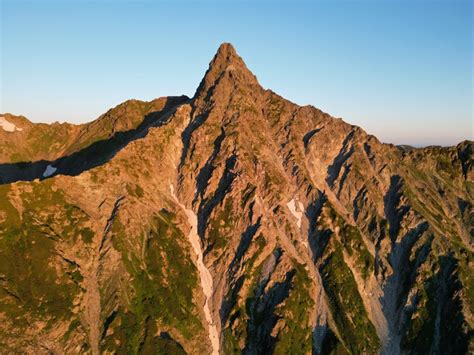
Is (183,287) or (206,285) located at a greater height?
(206,285)

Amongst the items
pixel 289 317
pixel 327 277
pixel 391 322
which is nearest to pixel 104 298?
pixel 289 317

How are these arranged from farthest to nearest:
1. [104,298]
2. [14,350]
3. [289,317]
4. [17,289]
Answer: [289,317]
[104,298]
[17,289]
[14,350]

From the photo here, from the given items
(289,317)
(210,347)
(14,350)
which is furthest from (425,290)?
(14,350)

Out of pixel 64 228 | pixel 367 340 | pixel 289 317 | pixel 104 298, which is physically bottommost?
pixel 367 340

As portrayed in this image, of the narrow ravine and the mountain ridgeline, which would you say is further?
the narrow ravine

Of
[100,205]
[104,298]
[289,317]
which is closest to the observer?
[104,298]

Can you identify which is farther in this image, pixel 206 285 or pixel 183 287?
pixel 206 285

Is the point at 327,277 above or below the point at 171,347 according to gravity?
above

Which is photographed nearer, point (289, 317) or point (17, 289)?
point (17, 289)

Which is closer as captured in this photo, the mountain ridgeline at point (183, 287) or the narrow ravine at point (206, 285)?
the mountain ridgeline at point (183, 287)

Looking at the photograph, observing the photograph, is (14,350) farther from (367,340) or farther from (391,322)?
(391,322)
